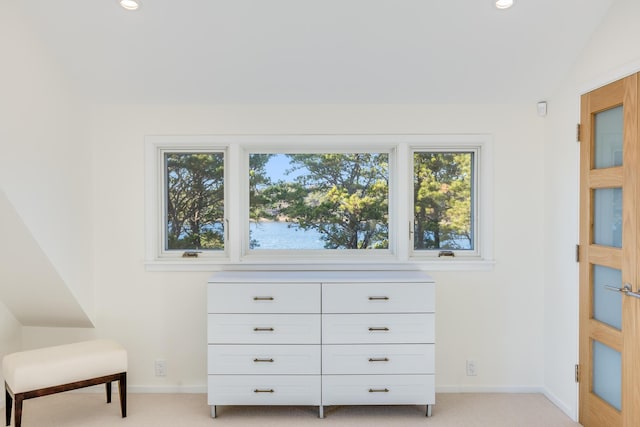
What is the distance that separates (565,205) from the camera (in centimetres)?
282

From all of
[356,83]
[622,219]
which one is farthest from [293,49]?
[622,219]

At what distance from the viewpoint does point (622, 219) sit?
229 centimetres

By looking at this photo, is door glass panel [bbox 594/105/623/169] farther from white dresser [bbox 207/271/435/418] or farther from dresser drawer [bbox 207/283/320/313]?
dresser drawer [bbox 207/283/320/313]

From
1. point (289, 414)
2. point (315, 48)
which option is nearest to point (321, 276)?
point (289, 414)

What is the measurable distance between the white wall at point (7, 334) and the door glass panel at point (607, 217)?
12.7 ft

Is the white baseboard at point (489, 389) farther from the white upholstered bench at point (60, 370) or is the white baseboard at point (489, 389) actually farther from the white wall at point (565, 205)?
the white upholstered bench at point (60, 370)

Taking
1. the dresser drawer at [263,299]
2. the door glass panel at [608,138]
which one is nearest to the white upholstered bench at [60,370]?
the dresser drawer at [263,299]

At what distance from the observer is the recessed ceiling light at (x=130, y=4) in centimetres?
228

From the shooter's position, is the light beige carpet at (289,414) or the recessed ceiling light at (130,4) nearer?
the recessed ceiling light at (130,4)

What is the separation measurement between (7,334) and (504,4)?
3806 millimetres

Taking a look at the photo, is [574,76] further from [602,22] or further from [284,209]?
[284,209]

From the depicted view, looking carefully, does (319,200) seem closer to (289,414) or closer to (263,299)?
(263,299)

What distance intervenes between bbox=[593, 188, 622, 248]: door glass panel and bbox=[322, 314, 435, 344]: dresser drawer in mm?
1088

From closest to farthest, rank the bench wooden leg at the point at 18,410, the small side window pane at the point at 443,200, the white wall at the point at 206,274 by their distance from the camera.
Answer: the bench wooden leg at the point at 18,410 < the white wall at the point at 206,274 < the small side window pane at the point at 443,200
